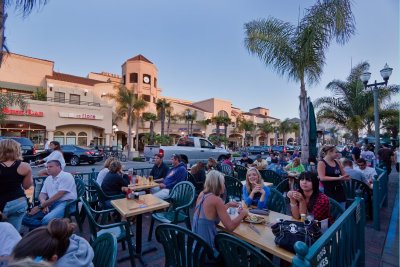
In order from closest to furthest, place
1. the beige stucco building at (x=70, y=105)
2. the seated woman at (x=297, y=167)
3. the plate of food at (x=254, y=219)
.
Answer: the plate of food at (x=254, y=219) < the seated woman at (x=297, y=167) < the beige stucco building at (x=70, y=105)

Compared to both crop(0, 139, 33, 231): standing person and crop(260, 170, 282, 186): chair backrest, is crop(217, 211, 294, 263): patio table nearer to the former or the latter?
crop(0, 139, 33, 231): standing person

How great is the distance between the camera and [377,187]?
4.59 metres

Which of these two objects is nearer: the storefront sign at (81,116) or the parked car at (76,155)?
the parked car at (76,155)

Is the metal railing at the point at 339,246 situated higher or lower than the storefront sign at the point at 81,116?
lower

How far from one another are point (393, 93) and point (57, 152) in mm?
19610

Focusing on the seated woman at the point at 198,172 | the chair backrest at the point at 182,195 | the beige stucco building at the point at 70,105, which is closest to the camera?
the chair backrest at the point at 182,195

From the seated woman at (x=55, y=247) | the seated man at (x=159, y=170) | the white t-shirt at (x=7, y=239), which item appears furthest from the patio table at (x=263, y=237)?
the seated man at (x=159, y=170)

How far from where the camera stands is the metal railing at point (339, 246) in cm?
147

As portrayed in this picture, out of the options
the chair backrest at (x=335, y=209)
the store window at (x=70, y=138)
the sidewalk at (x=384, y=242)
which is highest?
the store window at (x=70, y=138)

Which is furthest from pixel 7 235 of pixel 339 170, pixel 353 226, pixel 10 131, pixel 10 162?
pixel 10 131

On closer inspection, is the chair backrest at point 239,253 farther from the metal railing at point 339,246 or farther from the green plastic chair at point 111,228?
the green plastic chair at point 111,228

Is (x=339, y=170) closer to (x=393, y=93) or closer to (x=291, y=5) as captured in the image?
(x=291, y=5)

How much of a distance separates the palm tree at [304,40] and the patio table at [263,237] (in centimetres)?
646

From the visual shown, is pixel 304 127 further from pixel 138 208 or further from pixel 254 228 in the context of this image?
pixel 138 208
